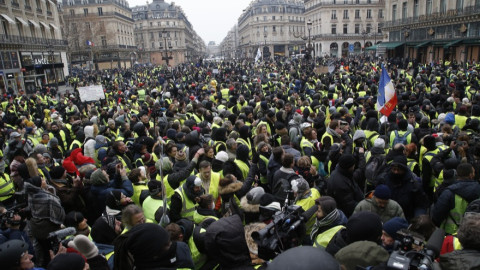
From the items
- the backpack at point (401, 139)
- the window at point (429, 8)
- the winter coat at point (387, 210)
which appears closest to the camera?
the winter coat at point (387, 210)

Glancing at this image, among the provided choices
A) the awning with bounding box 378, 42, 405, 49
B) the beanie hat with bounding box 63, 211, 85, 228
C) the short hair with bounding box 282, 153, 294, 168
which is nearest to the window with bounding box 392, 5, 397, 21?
the awning with bounding box 378, 42, 405, 49

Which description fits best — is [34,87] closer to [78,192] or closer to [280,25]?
[78,192]

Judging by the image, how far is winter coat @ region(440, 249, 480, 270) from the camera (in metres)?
2.47

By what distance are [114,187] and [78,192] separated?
663 mm

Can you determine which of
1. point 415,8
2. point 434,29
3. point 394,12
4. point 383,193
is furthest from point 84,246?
point 394,12

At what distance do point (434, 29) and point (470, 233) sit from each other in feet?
132

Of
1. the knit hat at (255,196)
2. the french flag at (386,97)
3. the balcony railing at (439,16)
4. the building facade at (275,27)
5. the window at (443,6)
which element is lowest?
the knit hat at (255,196)

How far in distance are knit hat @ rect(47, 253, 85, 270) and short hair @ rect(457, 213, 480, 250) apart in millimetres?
3162

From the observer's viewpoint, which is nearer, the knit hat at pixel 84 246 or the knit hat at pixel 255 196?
the knit hat at pixel 84 246

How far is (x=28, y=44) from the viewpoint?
35438mm

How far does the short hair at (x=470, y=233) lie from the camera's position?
2.67 metres

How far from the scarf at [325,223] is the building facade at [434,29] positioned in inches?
1289

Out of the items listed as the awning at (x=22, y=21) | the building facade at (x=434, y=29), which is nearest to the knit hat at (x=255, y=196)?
the building facade at (x=434, y=29)

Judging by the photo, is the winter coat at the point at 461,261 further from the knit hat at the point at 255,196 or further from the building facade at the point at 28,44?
the building facade at the point at 28,44
